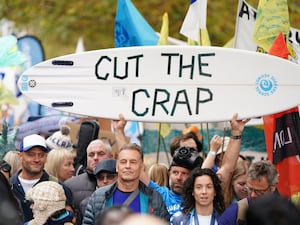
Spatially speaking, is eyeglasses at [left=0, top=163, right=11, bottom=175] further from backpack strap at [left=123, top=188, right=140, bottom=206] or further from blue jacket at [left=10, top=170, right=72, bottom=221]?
backpack strap at [left=123, top=188, right=140, bottom=206]

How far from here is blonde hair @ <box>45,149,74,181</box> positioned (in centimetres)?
1096

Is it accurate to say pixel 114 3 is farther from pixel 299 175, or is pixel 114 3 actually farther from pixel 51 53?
pixel 299 175

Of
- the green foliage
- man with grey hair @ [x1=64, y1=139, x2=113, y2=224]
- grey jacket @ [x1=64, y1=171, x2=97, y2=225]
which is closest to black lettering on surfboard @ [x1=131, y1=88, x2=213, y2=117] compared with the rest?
man with grey hair @ [x1=64, y1=139, x2=113, y2=224]

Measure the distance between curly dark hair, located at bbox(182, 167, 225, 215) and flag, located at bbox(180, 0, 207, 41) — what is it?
2931 mm

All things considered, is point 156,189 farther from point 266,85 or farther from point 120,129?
point 266,85

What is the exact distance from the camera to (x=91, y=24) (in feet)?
83.4

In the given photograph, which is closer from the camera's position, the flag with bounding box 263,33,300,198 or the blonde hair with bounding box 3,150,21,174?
the flag with bounding box 263,33,300,198

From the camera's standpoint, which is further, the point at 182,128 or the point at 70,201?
the point at 182,128

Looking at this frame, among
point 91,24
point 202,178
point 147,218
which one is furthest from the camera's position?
point 91,24

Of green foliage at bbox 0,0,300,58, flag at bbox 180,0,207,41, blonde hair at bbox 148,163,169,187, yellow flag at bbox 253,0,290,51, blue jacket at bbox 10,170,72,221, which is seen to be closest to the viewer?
blue jacket at bbox 10,170,72,221

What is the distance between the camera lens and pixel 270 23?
10516 millimetres

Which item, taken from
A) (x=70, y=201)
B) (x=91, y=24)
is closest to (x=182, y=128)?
(x=70, y=201)

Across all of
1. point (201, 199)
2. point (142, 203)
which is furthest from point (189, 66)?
point (142, 203)

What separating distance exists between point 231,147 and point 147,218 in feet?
13.1
